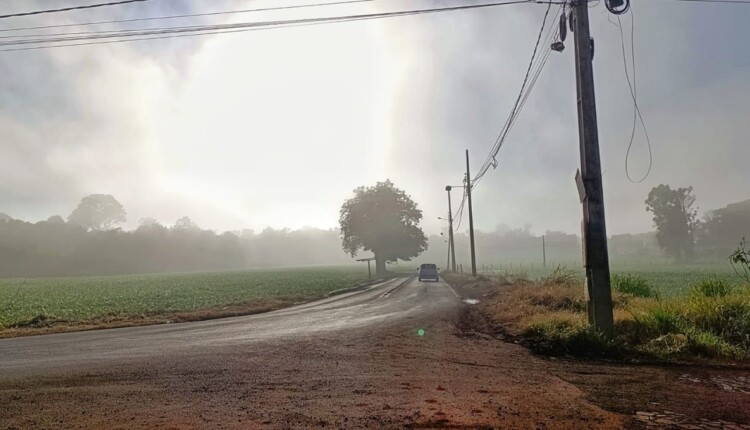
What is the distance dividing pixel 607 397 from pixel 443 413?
2164mm

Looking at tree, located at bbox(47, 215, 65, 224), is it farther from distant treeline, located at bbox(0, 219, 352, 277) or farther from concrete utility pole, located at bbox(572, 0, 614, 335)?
concrete utility pole, located at bbox(572, 0, 614, 335)

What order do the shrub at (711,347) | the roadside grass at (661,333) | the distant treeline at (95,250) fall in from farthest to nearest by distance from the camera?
the distant treeline at (95,250)
the roadside grass at (661,333)
the shrub at (711,347)

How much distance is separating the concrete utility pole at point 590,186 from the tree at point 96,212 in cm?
17437

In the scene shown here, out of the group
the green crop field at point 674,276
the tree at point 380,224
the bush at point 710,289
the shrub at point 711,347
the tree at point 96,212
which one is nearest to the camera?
the shrub at point 711,347

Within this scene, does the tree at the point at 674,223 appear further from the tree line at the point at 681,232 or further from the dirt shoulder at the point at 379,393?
the dirt shoulder at the point at 379,393

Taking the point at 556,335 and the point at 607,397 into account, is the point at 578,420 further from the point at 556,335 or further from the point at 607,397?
the point at 556,335

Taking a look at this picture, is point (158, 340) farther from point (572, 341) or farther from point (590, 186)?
point (590, 186)

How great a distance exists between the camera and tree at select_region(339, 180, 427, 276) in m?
65.2

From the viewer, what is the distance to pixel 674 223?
4272 inches

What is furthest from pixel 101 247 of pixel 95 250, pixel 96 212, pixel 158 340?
pixel 158 340

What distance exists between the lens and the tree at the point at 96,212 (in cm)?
15275

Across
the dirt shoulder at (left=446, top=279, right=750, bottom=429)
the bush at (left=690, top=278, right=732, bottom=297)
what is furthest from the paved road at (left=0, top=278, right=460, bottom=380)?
the bush at (left=690, top=278, right=732, bottom=297)

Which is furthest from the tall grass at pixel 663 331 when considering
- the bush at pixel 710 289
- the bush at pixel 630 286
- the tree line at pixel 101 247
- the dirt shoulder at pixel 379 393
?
the tree line at pixel 101 247

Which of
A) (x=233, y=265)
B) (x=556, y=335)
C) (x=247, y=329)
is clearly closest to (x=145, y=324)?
(x=247, y=329)
